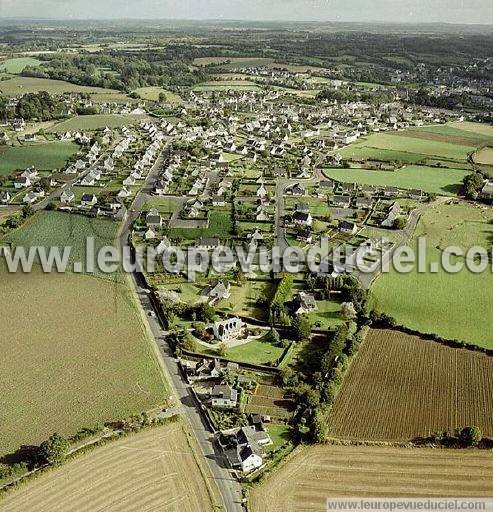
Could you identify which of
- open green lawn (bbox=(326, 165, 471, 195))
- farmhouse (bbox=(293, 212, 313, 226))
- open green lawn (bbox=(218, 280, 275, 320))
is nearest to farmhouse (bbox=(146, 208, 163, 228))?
farmhouse (bbox=(293, 212, 313, 226))

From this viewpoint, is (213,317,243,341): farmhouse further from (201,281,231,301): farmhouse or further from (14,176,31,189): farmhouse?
(14,176,31,189): farmhouse

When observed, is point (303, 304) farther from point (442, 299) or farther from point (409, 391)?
point (442, 299)

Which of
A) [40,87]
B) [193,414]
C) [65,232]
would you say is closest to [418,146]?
[65,232]

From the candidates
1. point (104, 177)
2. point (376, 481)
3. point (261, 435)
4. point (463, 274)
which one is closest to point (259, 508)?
point (261, 435)

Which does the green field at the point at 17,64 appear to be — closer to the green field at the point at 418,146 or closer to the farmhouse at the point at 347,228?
the green field at the point at 418,146

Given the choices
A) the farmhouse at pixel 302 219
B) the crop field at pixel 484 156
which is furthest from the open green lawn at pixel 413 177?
the farmhouse at pixel 302 219
